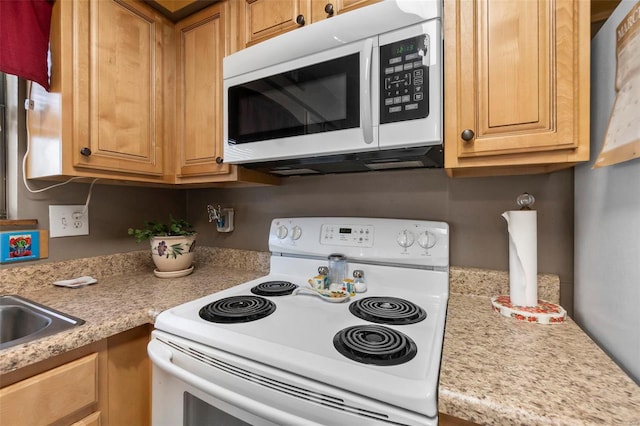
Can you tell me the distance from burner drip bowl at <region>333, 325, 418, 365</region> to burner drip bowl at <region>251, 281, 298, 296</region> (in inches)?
15.9

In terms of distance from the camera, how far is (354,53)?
2.84ft

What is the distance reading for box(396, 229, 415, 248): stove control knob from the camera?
1087 mm

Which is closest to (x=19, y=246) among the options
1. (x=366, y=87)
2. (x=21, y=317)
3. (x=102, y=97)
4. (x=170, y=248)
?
(x=21, y=317)

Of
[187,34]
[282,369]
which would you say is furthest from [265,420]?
[187,34]

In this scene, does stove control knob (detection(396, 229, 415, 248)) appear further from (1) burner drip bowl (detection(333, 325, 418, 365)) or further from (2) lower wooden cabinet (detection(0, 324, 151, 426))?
(2) lower wooden cabinet (detection(0, 324, 151, 426))

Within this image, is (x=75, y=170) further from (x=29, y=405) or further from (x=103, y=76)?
(x=29, y=405)

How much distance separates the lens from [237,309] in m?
0.89

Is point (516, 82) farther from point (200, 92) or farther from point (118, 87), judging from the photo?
point (118, 87)

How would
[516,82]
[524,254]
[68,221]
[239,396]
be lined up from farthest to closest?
[68,221], [524,254], [516,82], [239,396]

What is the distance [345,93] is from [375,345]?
729 millimetres

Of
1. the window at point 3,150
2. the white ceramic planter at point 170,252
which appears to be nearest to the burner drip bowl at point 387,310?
the white ceramic planter at point 170,252

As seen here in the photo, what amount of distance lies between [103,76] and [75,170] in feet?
1.28

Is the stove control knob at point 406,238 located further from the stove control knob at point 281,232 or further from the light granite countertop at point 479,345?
the stove control knob at point 281,232

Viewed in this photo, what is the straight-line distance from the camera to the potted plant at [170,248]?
53.3 inches
